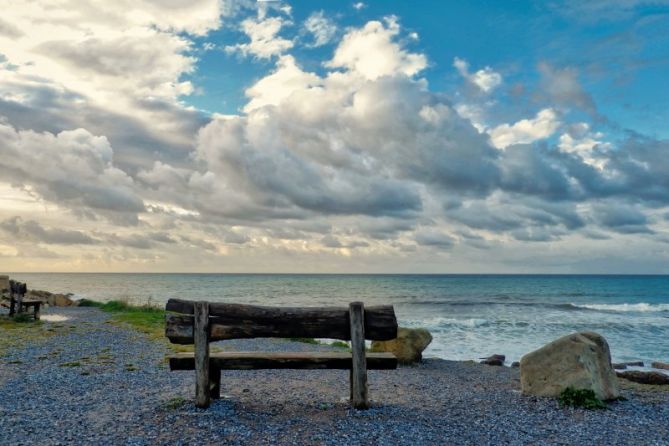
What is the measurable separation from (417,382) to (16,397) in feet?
33.3

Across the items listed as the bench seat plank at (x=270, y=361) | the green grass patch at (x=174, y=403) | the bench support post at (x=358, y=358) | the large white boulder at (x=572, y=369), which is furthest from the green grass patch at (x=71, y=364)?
the large white boulder at (x=572, y=369)

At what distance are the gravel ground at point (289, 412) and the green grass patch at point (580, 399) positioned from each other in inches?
11.7

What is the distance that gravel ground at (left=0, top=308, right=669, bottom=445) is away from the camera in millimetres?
8047

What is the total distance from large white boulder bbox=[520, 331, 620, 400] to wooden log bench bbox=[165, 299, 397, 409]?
469cm

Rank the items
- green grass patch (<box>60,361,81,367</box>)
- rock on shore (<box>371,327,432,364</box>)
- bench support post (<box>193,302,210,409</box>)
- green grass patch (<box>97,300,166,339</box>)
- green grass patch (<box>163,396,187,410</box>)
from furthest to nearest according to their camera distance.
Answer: green grass patch (<box>97,300,166,339</box>) → rock on shore (<box>371,327,432,364</box>) → green grass patch (<box>60,361,81,367</box>) → green grass patch (<box>163,396,187,410</box>) → bench support post (<box>193,302,210,409</box>)

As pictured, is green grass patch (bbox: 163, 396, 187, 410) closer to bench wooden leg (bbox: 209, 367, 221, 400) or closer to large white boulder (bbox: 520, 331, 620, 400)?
bench wooden leg (bbox: 209, 367, 221, 400)

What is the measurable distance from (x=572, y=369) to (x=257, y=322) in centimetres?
740

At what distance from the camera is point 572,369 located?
37.2 ft

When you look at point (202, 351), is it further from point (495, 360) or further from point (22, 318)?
point (22, 318)

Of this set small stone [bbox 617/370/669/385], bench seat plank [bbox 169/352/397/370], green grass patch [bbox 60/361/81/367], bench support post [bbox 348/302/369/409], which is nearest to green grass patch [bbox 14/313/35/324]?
green grass patch [bbox 60/361/81/367]

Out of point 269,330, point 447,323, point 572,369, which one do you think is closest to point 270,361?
point 269,330

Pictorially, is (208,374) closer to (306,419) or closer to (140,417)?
(140,417)

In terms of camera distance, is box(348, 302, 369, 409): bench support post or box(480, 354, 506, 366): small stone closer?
box(348, 302, 369, 409): bench support post

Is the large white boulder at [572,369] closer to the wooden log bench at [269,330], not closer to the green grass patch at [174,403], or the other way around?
the wooden log bench at [269,330]
